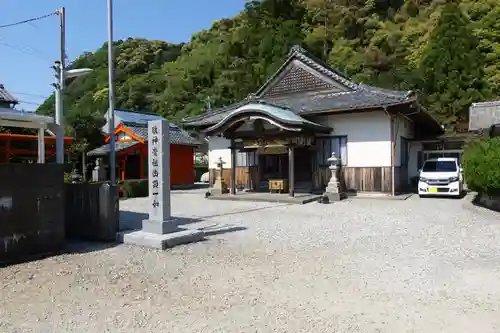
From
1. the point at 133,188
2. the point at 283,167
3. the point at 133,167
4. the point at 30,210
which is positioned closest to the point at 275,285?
the point at 30,210

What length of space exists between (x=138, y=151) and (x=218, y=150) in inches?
206

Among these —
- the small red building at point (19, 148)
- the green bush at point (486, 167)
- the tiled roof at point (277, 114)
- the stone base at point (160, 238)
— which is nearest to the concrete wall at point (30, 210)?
the stone base at point (160, 238)

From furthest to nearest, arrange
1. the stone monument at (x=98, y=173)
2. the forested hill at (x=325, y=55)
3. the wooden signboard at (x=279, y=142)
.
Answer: the forested hill at (x=325, y=55) < the stone monument at (x=98, y=173) < the wooden signboard at (x=279, y=142)

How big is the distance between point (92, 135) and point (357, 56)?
83.2 ft

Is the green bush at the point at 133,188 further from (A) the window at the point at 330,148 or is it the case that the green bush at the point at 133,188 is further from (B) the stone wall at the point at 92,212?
(B) the stone wall at the point at 92,212

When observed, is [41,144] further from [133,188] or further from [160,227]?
[133,188]

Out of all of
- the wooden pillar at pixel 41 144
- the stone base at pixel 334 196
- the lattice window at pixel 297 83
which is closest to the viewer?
the wooden pillar at pixel 41 144

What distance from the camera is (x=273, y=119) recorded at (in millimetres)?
13930

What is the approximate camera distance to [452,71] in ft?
87.6

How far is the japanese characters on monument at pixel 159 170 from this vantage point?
717 cm

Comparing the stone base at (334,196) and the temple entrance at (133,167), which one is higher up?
the temple entrance at (133,167)

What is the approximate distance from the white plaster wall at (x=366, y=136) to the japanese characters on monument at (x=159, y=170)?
1016 cm

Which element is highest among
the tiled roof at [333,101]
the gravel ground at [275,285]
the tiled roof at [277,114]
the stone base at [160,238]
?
the tiled roof at [333,101]

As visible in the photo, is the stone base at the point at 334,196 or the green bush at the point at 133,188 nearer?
the stone base at the point at 334,196
